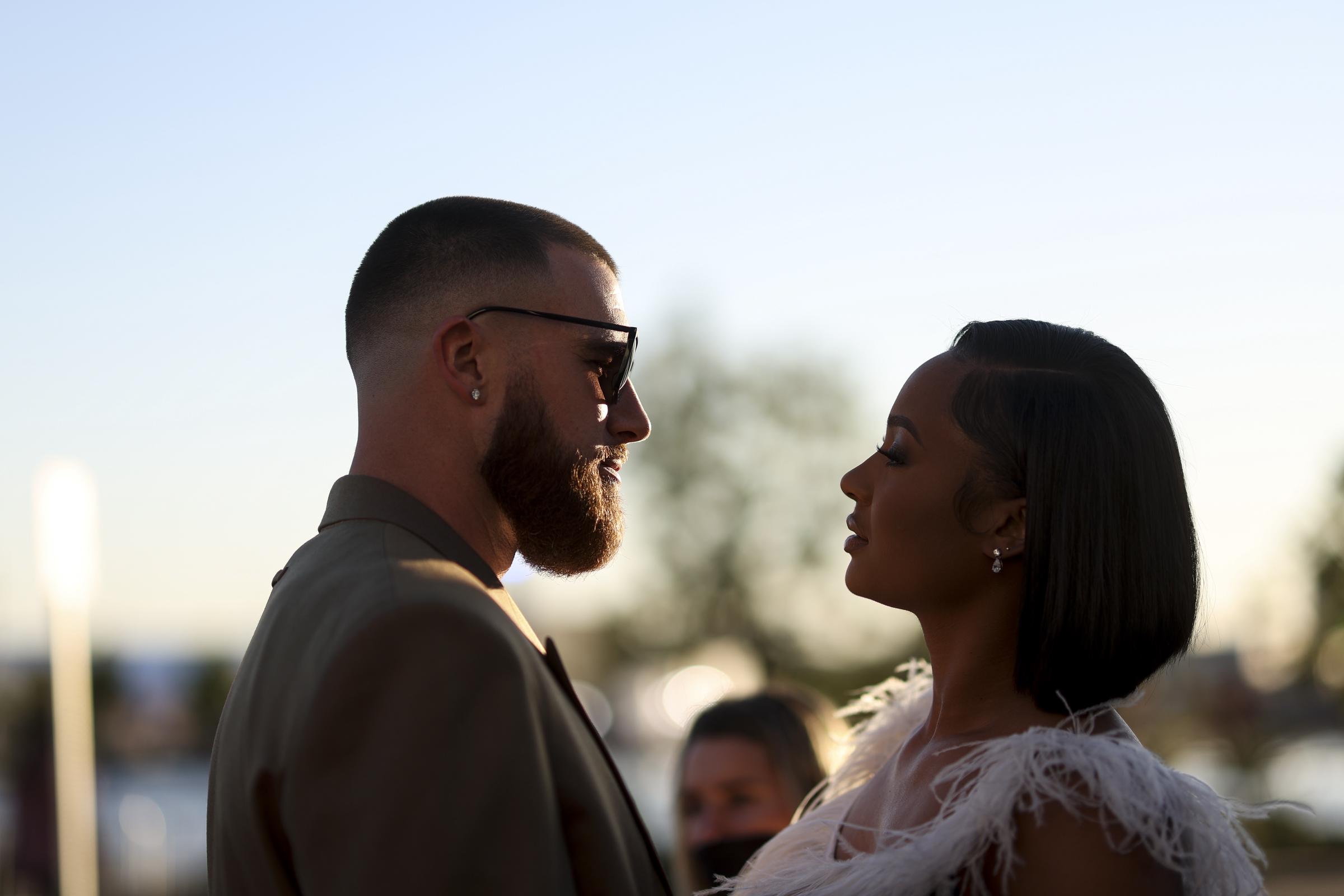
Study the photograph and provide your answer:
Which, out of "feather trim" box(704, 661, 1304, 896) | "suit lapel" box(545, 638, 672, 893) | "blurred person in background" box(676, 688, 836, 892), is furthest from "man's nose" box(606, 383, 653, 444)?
"blurred person in background" box(676, 688, 836, 892)

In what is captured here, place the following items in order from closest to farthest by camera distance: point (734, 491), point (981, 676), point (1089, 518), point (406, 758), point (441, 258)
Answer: point (406, 758)
point (1089, 518)
point (981, 676)
point (441, 258)
point (734, 491)

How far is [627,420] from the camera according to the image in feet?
10.1

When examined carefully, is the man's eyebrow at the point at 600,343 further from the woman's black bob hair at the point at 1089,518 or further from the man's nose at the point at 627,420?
the woman's black bob hair at the point at 1089,518

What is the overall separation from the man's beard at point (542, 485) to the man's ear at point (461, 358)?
0.24 ft

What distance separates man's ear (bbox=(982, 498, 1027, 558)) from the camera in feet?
8.71

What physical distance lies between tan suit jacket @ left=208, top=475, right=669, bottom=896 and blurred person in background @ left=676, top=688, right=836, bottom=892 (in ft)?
7.13

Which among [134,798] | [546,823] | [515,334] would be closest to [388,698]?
[546,823]

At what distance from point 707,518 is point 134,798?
1779 cm

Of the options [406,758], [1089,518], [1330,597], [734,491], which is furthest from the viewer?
[734,491]

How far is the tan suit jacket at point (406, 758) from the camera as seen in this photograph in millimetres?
2072

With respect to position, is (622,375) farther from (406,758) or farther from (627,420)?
(406,758)

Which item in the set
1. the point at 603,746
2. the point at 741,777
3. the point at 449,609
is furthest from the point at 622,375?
the point at 741,777

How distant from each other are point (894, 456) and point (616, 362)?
69 centimetres

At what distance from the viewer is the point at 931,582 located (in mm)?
2723
